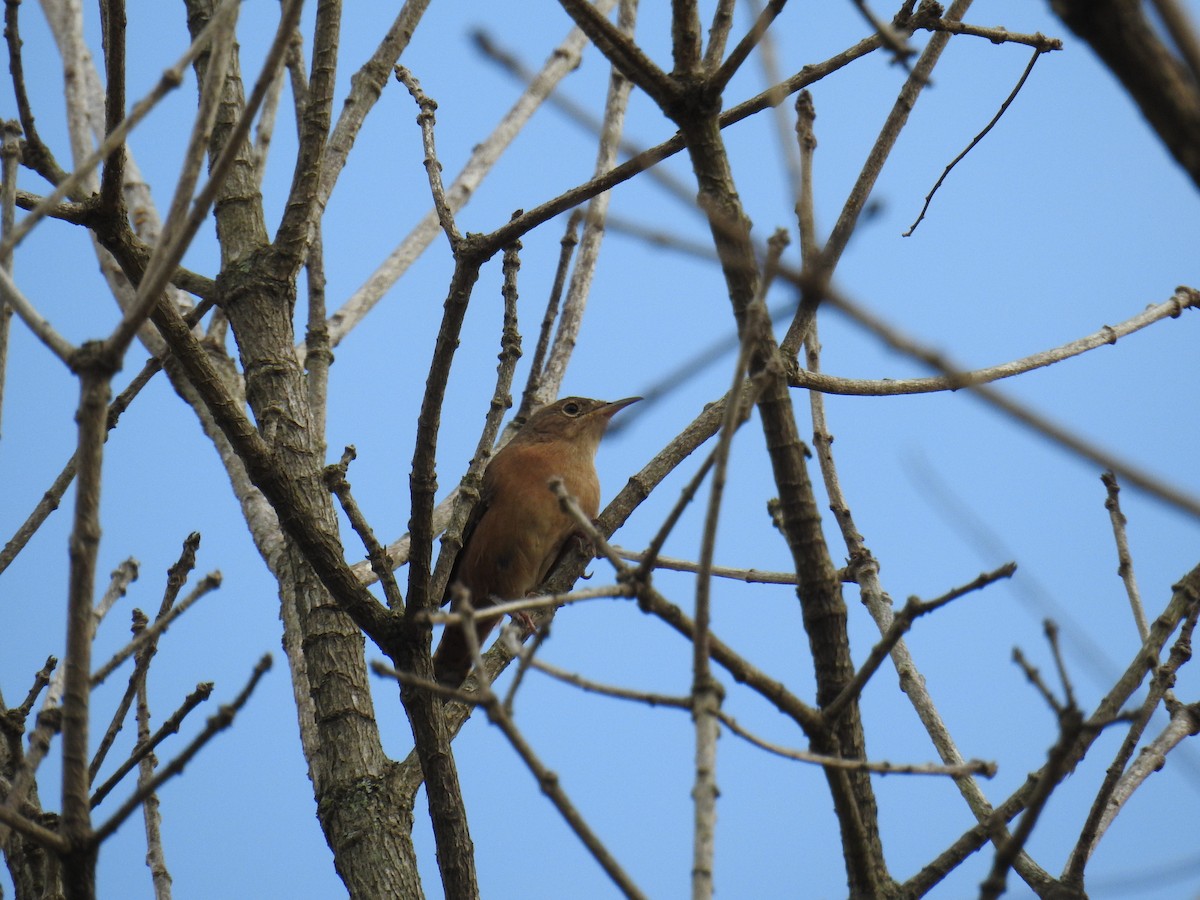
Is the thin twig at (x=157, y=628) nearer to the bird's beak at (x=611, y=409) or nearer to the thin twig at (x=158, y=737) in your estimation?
the thin twig at (x=158, y=737)

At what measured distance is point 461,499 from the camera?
12.4 ft

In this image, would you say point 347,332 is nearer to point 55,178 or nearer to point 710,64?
point 55,178

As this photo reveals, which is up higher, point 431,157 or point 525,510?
point 525,510

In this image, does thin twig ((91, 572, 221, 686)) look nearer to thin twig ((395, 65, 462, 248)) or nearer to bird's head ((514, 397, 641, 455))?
thin twig ((395, 65, 462, 248))

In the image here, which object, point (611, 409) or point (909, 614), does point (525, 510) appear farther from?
point (909, 614)

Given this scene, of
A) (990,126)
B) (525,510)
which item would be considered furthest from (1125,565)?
(525,510)

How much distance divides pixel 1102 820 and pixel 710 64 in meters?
1.94

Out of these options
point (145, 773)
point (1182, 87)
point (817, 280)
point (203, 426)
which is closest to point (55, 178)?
point (203, 426)

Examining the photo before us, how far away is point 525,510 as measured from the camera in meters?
6.73

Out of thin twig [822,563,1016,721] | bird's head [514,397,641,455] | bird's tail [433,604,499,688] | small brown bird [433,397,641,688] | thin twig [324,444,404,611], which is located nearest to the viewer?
thin twig [822,563,1016,721]

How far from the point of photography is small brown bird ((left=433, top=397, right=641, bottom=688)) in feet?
21.8

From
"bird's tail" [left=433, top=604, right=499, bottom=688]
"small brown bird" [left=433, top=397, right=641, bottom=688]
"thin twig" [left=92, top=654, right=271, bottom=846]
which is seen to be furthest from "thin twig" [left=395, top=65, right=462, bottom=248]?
"bird's tail" [left=433, top=604, right=499, bottom=688]

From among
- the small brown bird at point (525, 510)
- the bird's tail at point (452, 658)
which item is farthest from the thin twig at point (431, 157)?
the bird's tail at point (452, 658)

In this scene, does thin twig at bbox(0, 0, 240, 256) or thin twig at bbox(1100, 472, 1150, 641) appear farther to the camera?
thin twig at bbox(1100, 472, 1150, 641)
